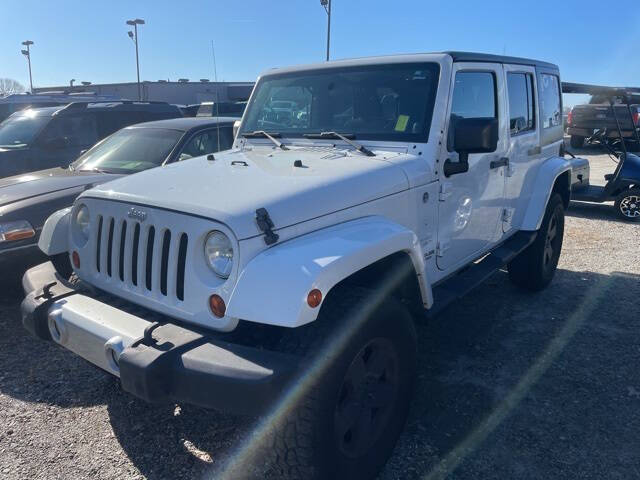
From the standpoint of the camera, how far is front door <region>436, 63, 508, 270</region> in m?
3.48

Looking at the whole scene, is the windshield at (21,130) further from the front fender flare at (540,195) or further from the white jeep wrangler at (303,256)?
the front fender flare at (540,195)

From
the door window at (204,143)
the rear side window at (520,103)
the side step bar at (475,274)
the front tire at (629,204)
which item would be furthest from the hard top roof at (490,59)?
the front tire at (629,204)

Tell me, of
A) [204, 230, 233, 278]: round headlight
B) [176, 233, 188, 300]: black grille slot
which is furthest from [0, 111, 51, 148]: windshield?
[204, 230, 233, 278]: round headlight

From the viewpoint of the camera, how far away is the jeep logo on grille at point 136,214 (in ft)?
8.38

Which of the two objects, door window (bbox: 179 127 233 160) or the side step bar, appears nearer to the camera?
the side step bar

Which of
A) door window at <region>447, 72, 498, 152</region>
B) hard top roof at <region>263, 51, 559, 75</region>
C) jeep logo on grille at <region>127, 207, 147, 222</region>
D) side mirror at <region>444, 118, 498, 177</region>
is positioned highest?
hard top roof at <region>263, 51, 559, 75</region>

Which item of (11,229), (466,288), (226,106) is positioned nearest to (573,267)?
(466,288)

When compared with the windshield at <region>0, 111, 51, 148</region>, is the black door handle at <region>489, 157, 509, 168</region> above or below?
above

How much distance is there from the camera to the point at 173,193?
2623 millimetres

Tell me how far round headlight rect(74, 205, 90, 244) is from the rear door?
301cm

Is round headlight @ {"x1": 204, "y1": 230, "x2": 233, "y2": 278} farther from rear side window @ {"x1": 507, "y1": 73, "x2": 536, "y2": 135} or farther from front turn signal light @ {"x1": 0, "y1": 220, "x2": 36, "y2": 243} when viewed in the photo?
rear side window @ {"x1": 507, "y1": 73, "x2": 536, "y2": 135}

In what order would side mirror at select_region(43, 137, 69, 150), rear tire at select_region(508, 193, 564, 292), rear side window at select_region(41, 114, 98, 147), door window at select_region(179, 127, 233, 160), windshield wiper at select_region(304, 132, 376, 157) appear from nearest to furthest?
1. windshield wiper at select_region(304, 132, 376, 157)
2. rear tire at select_region(508, 193, 564, 292)
3. door window at select_region(179, 127, 233, 160)
4. side mirror at select_region(43, 137, 69, 150)
5. rear side window at select_region(41, 114, 98, 147)

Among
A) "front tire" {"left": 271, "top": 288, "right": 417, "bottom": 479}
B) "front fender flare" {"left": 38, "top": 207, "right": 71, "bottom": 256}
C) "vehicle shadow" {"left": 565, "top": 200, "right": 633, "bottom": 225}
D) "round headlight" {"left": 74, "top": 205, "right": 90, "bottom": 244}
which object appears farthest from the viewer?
"vehicle shadow" {"left": 565, "top": 200, "right": 633, "bottom": 225}

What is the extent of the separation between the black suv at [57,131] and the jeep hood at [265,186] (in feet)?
14.9
